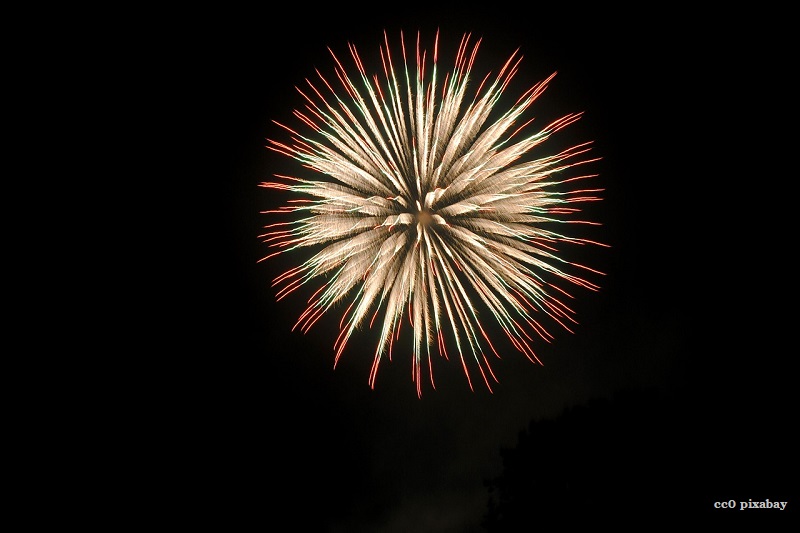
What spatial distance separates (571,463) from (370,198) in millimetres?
12615

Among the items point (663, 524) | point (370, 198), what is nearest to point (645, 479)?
point (663, 524)

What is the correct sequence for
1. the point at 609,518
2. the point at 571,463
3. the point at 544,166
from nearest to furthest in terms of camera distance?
the point at 544,166
the point at 609,518
the point at 571,463

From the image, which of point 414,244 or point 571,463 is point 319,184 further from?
point 571,463

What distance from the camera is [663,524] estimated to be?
63.7 ft

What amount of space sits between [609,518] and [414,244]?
457 inches

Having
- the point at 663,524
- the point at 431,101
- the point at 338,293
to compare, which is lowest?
the point at 663,524

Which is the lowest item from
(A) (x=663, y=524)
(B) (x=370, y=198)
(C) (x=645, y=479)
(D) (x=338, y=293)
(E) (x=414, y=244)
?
(A) (x=663, y=524)

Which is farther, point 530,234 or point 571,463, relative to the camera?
point 571,463

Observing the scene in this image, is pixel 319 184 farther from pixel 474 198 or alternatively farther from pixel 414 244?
pixel 474 198

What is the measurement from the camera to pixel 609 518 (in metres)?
20.1

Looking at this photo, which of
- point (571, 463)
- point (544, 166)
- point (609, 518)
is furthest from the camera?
point (571, 463)

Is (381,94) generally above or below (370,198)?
above

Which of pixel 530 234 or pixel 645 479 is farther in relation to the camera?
pixel 645 479

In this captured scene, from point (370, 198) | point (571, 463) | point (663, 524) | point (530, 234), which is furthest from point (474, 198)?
point (663, 524)
